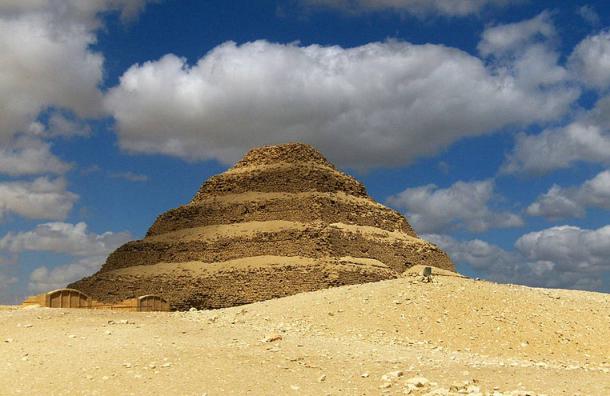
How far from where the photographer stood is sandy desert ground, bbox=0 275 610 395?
434 inches

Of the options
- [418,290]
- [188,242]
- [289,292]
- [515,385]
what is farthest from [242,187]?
[515,385]

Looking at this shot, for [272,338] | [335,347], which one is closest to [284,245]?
[335,347]

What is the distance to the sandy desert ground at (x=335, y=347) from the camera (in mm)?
11016

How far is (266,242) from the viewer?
42344 mm

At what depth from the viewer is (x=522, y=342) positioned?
1909 centimetres

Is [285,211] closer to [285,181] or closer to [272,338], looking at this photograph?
[285,181]

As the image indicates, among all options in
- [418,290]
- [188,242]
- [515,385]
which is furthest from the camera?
[188,242]

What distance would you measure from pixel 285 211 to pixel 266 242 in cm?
330

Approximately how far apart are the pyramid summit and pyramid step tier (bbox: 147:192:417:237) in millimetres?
80

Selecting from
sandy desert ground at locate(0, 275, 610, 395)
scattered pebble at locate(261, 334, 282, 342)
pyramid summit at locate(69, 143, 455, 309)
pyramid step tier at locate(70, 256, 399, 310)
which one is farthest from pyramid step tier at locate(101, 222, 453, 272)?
scattered pebble at locate(261, 334, 282, 342)

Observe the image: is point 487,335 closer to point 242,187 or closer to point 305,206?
point 305,206

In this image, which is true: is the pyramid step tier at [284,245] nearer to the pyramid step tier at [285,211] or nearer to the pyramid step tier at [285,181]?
the pyramid step tier at [285,211]

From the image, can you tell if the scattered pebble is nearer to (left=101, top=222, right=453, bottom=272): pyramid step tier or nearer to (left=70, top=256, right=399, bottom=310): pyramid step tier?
(left=70, top=256, right=399, bottom=310): pyramid step tier

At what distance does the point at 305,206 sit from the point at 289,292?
28.2 ft
